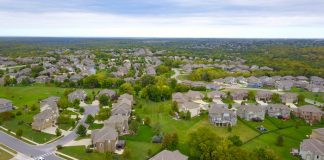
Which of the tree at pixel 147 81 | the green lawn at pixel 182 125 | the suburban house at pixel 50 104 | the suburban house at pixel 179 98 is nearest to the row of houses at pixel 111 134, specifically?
the green lawn at pixel 182 125

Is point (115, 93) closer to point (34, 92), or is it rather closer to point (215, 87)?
point (34, 92)

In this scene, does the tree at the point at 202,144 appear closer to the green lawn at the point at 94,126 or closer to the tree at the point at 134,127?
the tree at the point at 134,127

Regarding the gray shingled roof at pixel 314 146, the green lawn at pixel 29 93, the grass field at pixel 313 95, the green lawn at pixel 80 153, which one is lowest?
the grass field at pixel 313 95

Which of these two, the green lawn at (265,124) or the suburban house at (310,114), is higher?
the suburban house at (310,114)

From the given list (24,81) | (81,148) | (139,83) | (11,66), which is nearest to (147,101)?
(139,83)

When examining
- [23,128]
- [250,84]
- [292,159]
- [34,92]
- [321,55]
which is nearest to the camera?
[292,159]

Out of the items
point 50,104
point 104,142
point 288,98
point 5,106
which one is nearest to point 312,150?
point 104,142

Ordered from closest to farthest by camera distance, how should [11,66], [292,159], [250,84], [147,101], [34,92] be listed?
1. [292,159]
2. [147,101]
3. [34,92]
4. [250,84]
5. [11,66]

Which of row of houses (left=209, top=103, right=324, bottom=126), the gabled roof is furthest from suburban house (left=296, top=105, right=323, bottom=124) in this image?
the gabled roof

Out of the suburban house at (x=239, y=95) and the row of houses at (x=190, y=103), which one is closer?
the row of houses at (x=190, y=103)
